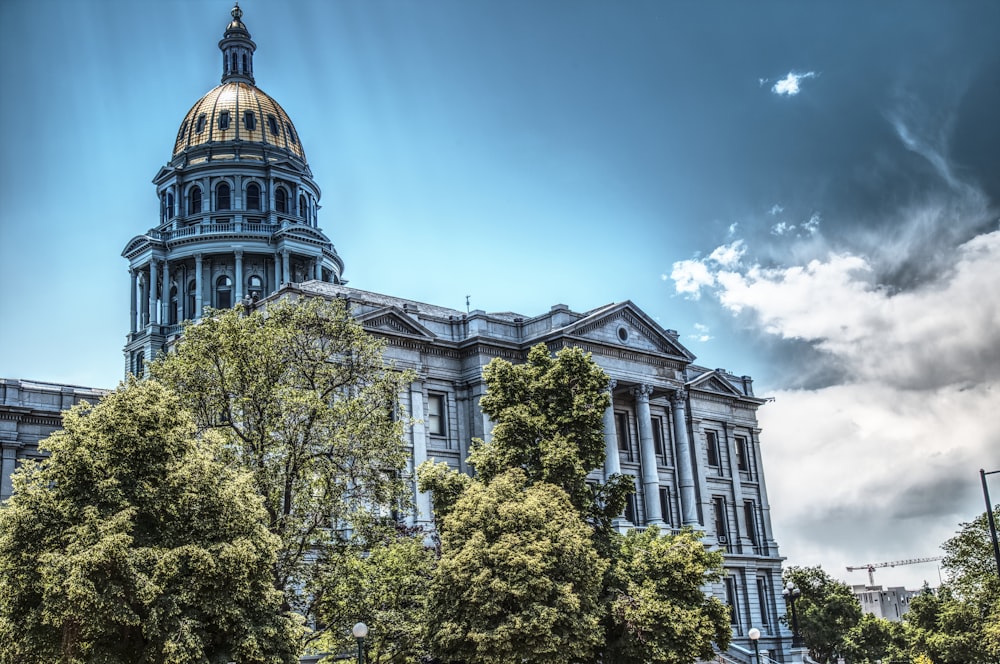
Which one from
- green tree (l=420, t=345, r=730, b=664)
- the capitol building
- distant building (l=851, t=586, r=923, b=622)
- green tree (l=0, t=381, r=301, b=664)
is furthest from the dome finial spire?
distant building (l=851, t=586, r=923, b=622)

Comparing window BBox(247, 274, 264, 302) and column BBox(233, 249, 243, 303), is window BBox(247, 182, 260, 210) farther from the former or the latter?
window BBox(247, 274, 264, 302)

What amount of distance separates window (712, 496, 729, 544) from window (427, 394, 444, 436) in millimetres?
20414

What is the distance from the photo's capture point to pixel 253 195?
80.0 m

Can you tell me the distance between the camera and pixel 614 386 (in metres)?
55.4

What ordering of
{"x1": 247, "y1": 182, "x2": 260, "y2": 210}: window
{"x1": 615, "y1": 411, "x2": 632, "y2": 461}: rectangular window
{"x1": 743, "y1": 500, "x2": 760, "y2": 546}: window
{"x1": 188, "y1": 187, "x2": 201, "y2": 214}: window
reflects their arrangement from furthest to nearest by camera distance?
{"x1": 247, "y1": 182, "x2": 260, "y2": 210}: window → {"x1": 188, "y1": 187, "x2": 201, "y2": 214}: window → {"x1": 743, "y1": 500, "x2": 760, "y2": 546}: window → {"x1": 615, "y1": 411, "x2": 632, "y2": 461}: rectangular window

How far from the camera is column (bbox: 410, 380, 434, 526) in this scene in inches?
1925

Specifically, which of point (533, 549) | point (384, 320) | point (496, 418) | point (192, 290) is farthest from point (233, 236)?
point (533, 549)

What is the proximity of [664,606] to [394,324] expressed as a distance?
20.0 metres

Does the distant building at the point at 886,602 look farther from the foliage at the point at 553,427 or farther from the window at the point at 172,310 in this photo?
the foliage at the point at 553,427

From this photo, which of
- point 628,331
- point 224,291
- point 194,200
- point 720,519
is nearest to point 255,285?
point 224,291

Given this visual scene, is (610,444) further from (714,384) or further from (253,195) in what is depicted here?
(253,195)

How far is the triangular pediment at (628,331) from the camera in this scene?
5438 centimetres

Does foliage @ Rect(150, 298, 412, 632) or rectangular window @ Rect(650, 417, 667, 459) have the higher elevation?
rectangular window @ Rect(650, 417, 667, 459)

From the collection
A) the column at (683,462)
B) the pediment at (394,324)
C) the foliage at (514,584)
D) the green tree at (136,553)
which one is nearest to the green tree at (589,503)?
the foliage at (514,584)
